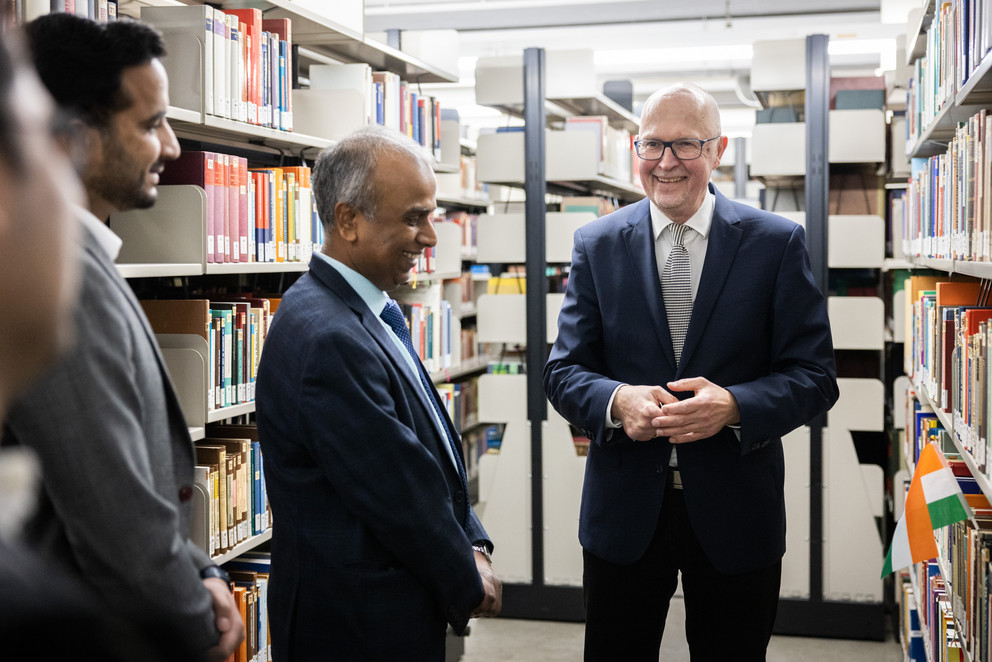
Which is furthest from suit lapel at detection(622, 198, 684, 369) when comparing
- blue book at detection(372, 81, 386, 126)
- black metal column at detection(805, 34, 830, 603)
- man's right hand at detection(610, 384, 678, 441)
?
black metal column at detection(805, 34, 830, 603)

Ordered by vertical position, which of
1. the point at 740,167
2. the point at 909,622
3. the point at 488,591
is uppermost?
the point at 740,167

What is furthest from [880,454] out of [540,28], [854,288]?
[540,28]

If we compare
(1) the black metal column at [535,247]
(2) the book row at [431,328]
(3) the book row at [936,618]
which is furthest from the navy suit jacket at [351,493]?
(1) the black metal column at [535,247]

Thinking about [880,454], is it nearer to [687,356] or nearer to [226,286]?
[687,356]

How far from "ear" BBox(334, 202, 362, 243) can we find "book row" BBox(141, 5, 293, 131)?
33.7 inches

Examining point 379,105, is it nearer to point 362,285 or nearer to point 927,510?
point 362,285

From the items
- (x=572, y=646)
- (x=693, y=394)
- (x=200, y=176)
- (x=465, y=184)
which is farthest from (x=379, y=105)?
(x=465, y=184)

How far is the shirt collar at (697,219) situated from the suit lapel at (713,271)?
0.03m

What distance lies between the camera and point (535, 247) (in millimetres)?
4238

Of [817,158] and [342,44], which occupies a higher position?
[342,44]

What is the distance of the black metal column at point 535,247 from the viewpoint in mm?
4195

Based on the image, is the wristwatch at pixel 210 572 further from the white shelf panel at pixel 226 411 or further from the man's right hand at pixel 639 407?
the white shelf panel at pixel 226 411

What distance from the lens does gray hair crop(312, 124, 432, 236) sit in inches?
65.2

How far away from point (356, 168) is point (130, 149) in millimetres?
493
